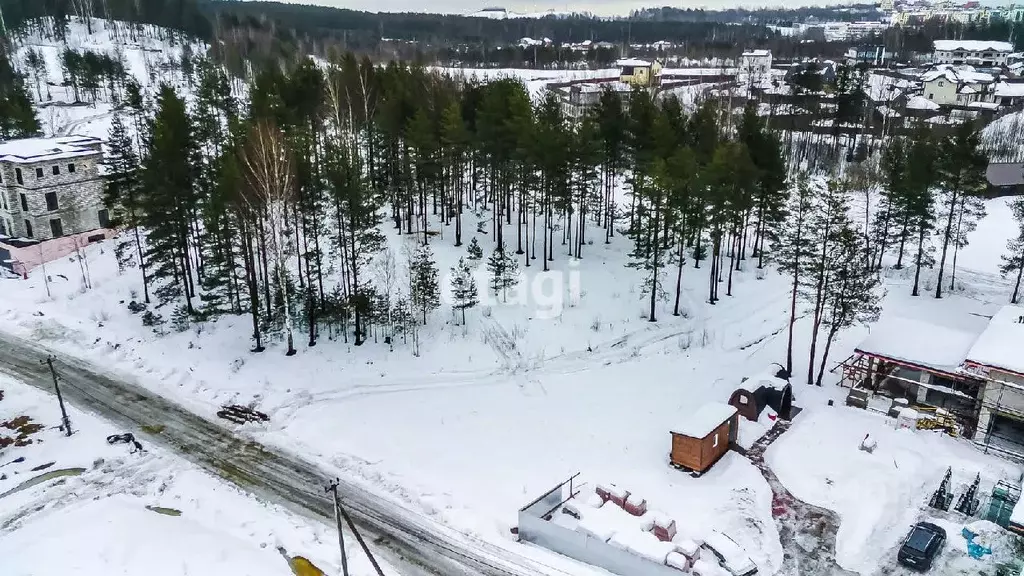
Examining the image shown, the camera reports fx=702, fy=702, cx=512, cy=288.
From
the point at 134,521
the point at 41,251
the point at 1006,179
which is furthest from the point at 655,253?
the point at 1006,179

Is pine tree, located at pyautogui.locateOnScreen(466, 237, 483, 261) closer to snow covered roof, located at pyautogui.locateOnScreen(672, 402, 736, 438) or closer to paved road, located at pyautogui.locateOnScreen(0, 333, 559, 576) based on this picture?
paved road, located at pyautogui.locateOnScreen(0, 333, 559, 576)

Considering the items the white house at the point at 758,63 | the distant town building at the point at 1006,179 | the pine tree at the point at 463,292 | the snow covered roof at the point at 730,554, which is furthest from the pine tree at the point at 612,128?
the white house at the point at 758,63

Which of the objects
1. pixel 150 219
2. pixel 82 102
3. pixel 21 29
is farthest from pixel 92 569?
pixel 21 29

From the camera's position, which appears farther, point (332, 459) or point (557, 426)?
point (557, 426)

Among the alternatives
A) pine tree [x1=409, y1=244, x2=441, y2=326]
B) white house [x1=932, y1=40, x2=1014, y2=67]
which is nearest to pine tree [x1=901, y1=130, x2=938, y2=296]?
pine tree [x1=409, y1=244, x2=441, y2=326]

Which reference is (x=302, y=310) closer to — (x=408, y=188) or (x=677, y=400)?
(x=408, y=188)

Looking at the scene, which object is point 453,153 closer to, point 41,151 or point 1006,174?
point 41,151
